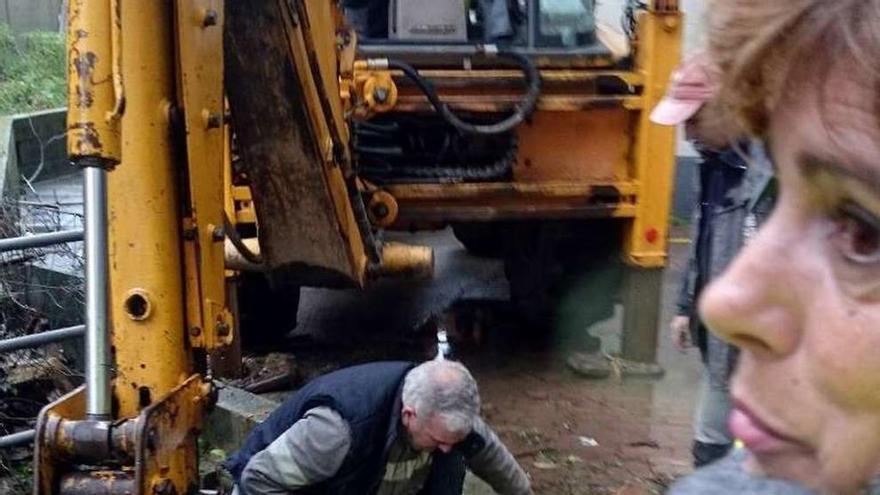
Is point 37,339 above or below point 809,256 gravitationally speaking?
below

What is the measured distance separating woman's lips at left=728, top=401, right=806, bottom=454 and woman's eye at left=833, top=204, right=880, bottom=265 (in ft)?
0.41

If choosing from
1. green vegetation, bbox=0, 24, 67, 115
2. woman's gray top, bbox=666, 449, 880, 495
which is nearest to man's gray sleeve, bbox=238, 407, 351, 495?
woman's gray top, bbox=666, 449, 880, 495

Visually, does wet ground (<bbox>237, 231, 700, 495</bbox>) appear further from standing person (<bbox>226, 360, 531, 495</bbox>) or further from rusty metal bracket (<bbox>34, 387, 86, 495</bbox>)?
rusty metal bracket (<bbox>34, 387, 86, 495</bbox>)

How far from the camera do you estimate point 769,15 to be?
0.73 meters

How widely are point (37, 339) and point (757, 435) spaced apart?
14.3 ft

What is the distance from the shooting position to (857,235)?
27.6 inches

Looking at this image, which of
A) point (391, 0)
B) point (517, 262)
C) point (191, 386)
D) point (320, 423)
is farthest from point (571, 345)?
point (191, 386)

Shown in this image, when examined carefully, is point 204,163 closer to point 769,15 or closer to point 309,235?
point 309,235

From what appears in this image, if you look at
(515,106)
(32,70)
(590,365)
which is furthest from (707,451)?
(32,70)

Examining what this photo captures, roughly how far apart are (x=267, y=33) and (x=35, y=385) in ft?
8.01

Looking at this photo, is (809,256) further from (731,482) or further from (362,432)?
(362,432)

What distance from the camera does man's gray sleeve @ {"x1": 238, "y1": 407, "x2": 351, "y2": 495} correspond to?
12.1ft

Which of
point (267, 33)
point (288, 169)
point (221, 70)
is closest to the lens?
point (221, 70)

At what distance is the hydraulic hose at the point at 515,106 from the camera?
18.9 ft
